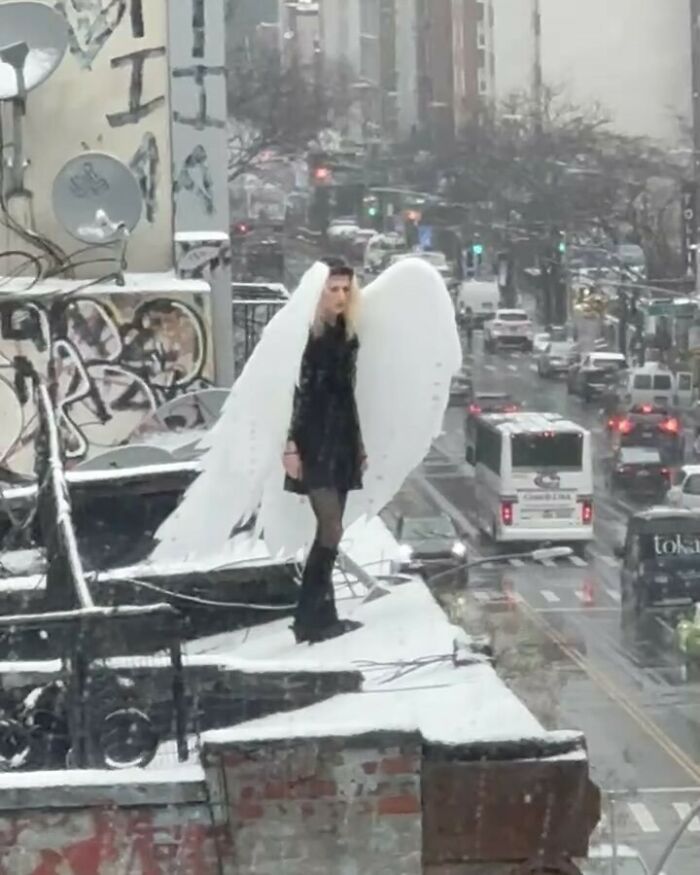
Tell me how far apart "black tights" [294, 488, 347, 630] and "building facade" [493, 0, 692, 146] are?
3165 inches

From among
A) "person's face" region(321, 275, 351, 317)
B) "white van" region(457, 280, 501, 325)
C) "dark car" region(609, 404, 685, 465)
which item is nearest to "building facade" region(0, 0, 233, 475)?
→ "person's face" region(321, 275, 351, 317)

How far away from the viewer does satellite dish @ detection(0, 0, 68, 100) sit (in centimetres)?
1516

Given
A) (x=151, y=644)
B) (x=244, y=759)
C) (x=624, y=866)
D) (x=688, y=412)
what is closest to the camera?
(x=244, y=759)

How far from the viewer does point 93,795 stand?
17.2 ft

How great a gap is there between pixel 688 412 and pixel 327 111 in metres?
17.7

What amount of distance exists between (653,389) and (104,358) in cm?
4023

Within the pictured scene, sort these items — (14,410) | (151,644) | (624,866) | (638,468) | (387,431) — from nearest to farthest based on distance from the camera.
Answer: (151,644)
(387,431)
(624,866)
(14,410)
(638,468)

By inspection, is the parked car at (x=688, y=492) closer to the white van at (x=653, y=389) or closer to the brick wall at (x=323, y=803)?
the white van at (x=653, y=389)

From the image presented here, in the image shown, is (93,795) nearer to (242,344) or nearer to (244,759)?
(244,759)

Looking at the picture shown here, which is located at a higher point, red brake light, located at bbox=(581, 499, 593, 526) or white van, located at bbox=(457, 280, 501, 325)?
white van, located at bbox=(457, 280, 501, 325)

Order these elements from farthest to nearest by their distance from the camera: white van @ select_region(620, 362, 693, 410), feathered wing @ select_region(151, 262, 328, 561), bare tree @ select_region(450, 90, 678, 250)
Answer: bare tree @ select_region(450, 90, 678, 250) → white van @ select_region(620, 362, 693, 410) → feathered wing @ select_region(151, 262, 328, 561)

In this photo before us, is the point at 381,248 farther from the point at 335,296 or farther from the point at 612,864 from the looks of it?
the point at 335,296

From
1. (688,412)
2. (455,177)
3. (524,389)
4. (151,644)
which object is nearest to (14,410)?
(151,644)

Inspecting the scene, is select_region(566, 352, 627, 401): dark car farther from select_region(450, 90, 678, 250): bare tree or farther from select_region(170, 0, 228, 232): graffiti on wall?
select_region(170, 0, 228, 232): graffiti on wall
